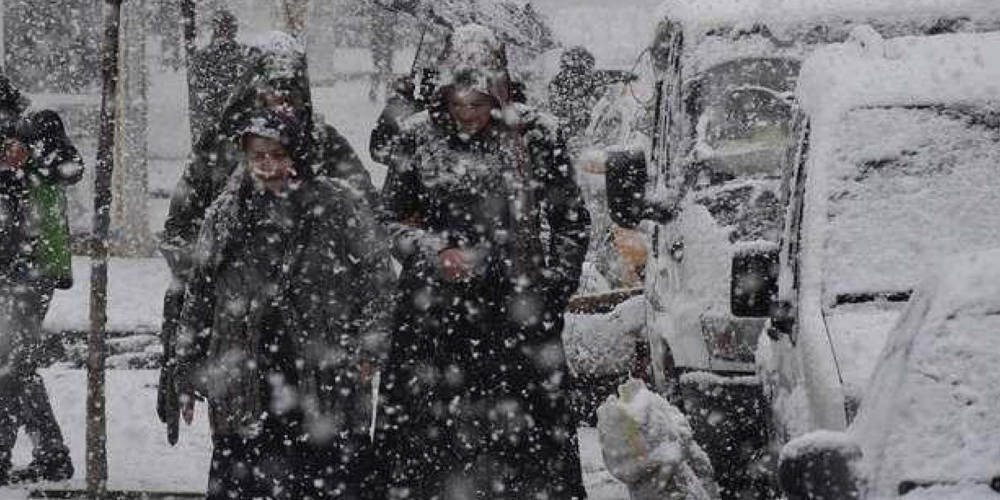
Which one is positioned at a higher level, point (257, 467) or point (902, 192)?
point (902, 192)

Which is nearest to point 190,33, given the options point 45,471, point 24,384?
point 24,384

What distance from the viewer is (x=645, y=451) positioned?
5059 mm

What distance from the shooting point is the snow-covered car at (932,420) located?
3133 mm

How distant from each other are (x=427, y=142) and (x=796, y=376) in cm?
179

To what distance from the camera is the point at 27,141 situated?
750 centimetres

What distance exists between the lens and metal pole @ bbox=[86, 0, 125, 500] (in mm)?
6906

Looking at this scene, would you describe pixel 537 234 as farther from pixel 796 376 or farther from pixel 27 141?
pixel 27 141

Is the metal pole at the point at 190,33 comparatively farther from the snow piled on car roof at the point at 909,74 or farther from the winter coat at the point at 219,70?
the snow piled on car roof at the point at 909,74

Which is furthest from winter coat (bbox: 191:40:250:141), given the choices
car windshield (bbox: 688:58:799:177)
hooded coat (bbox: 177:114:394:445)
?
hooded coat (bbox: 177:114:394:445)

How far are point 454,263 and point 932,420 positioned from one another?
9.87 ft

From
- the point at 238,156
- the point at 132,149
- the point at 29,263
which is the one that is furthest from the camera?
the point at 132,149

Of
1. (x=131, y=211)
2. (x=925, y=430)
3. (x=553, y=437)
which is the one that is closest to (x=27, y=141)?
(x=553, y=437)

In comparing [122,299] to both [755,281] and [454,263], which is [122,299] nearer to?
[454,263]

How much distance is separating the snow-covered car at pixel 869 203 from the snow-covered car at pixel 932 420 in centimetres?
18
